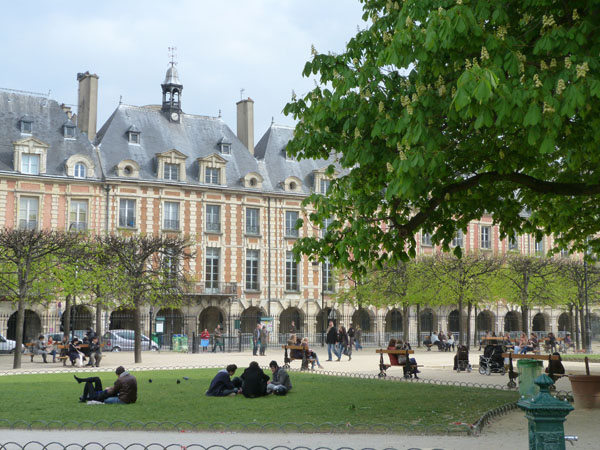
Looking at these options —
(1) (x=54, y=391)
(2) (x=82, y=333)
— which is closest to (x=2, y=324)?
(2) (x=82, y=333)

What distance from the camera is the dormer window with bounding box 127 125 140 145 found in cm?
3841

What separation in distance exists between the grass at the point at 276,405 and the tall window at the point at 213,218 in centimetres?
2398

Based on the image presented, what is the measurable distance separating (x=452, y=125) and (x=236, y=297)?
31569 mm

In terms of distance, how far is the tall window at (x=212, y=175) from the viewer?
39.3m

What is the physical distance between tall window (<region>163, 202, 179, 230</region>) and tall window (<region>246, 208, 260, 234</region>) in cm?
419

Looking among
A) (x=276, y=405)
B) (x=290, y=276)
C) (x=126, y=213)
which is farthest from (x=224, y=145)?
(x=276, y=405)

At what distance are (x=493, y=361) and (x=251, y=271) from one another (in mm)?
23546

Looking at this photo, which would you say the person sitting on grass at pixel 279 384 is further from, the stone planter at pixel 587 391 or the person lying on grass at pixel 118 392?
the stone planter at pixel 587 391

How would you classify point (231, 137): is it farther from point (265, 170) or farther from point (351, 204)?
Answer: point (351, 204)

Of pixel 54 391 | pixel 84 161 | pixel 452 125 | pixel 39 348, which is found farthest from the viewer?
pixel 84 161

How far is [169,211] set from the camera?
37750 mm

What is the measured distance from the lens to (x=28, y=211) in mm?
34688

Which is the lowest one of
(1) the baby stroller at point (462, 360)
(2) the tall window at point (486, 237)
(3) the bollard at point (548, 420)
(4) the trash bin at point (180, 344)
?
(4) the trash bin at point (180, 344)

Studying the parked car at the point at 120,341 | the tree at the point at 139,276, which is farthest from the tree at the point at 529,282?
the tree at the point at 139,276
